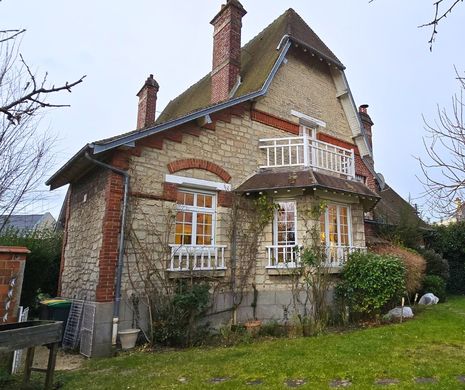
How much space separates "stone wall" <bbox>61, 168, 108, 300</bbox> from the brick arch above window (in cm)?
152

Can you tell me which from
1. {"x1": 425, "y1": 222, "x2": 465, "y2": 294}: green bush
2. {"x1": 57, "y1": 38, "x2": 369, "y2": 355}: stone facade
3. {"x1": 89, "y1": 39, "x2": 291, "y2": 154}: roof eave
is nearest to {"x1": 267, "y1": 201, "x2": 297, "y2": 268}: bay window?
{"x1": 57, "y1": 38, "x2": 369, "y2": 355}: stone facade

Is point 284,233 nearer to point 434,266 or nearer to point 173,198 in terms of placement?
point 173,198

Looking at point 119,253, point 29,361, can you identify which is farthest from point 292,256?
point 29,361

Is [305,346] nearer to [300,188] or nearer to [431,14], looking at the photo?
[300,188]

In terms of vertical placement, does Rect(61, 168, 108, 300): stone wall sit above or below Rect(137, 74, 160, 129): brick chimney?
Result: below

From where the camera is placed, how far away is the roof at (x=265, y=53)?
10711 mm

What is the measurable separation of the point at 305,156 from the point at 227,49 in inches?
176

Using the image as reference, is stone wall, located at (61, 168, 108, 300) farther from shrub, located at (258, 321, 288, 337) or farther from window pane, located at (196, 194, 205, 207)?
shrub, located at (258, 321, 288, 337)

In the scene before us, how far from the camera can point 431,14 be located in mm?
2961

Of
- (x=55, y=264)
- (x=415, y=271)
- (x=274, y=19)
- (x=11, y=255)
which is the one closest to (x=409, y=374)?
(x=11, y=255)

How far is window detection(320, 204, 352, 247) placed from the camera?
378 inches

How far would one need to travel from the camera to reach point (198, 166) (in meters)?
8.80

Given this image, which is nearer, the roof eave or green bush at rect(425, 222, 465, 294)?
the roof eave

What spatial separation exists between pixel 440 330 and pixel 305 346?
3.08 meters
